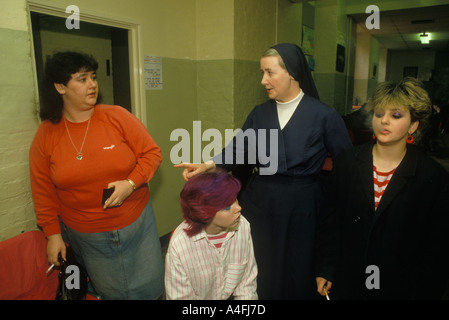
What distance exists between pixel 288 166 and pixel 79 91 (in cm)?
116

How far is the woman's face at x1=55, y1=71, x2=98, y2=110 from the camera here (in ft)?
5.51

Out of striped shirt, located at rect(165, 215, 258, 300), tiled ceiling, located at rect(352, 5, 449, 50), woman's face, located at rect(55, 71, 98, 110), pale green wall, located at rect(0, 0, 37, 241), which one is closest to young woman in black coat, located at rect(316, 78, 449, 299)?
striped shirt, located at rect(165, 215, 258, 300)

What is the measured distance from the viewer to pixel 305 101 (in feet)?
5.97

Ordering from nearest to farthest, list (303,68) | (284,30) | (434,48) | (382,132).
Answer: (382,132) < (303,68) < (284,30) < (434,48)

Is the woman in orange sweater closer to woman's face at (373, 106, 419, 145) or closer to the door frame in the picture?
the door frame

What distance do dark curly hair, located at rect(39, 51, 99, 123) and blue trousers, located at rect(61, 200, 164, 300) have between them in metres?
0.64

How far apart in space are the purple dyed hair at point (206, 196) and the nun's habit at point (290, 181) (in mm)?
501

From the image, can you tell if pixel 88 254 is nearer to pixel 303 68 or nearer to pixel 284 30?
pixel 303 68

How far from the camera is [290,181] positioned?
1816mm

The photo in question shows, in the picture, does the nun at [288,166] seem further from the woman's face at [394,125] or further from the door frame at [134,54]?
the door frame at [134,54]

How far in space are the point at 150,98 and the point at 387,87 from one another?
2.02 meters

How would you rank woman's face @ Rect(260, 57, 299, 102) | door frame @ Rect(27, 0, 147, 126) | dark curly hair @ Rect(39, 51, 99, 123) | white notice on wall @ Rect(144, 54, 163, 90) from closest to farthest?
dark curly hair @ Rect(39, 51, 99, 123) → woman's face @ Rect(260, 57, 299, 102) → door frame @ Rect(27, 0, 147, 126) → white notice on wall @ Rect(144, 54, 163, 90)

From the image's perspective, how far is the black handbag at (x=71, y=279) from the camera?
66.5 inches

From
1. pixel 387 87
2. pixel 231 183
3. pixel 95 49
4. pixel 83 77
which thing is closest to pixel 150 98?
pixel 95 49
